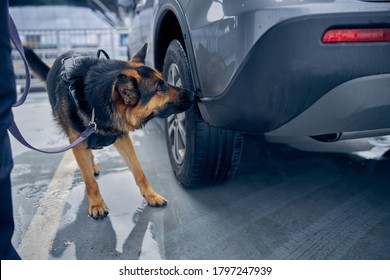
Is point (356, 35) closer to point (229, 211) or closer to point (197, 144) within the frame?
point (197, 144)

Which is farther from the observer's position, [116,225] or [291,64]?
[116,225]

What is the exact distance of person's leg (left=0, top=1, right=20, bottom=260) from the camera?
1.07 metres

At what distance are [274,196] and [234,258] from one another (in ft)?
2.58

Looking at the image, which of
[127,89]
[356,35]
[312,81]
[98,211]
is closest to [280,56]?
[312,81]

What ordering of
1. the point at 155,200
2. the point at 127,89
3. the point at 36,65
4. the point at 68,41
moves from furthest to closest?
the point at 68,41 < the point at 36,65 < the point at 155,200 < the point at 127,89

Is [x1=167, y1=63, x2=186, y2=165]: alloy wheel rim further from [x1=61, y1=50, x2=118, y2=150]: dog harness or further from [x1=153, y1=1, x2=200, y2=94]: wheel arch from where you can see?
[x1=61, y1=50, x2=118, y2=150]: dog harness

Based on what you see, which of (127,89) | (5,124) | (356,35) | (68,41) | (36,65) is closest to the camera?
(5,124)

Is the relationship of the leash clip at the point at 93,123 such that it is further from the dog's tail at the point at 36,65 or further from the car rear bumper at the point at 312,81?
the dog's tail at the point at 36,65

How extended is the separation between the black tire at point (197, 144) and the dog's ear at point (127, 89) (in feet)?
1.06

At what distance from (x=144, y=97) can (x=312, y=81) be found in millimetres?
1150

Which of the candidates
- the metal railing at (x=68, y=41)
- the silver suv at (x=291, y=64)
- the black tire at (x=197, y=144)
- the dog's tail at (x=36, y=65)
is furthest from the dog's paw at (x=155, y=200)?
the metal railing at (x=68, y=41)

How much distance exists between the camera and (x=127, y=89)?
1973 millimetres

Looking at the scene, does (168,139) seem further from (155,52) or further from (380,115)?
(380,115)

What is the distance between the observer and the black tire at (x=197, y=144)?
205 cm
